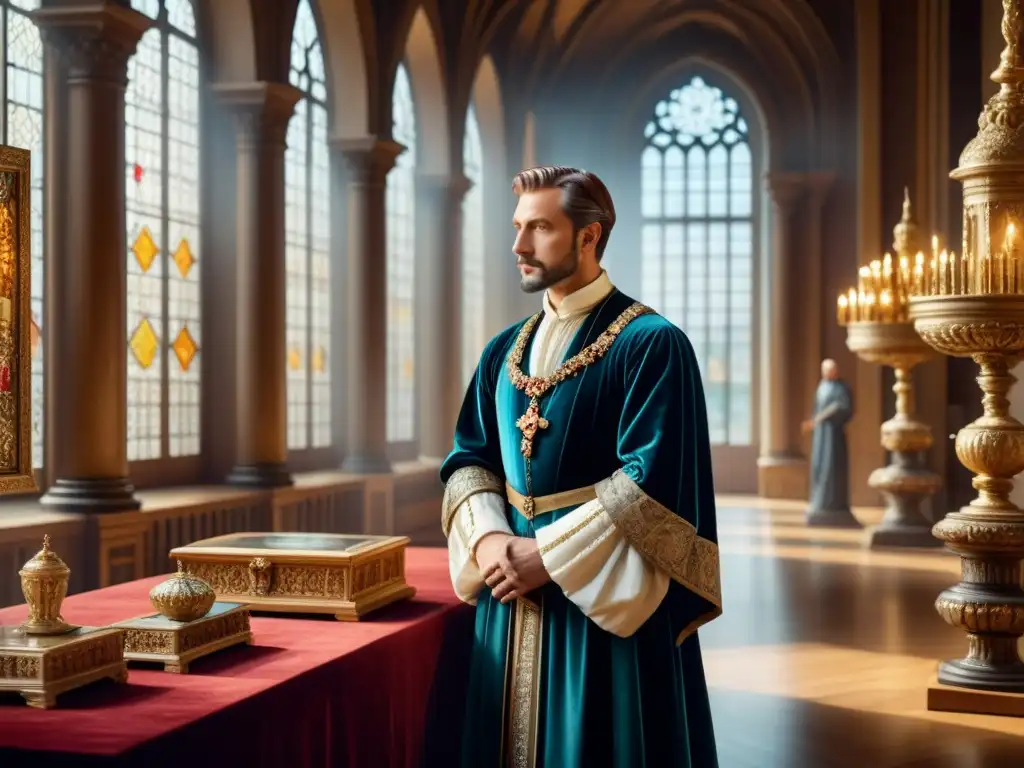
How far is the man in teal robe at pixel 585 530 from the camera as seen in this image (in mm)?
2980

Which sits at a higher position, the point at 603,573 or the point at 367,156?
the point at 367,156

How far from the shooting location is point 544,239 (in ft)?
10.4

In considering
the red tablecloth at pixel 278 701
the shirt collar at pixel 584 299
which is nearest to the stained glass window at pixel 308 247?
the red tablecloth at pixel 278 701

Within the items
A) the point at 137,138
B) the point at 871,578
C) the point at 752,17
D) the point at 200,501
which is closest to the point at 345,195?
the point at 137,138

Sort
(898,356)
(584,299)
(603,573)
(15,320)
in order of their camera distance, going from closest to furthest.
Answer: (15,320) < (603,573) < (584,299) < (898,356)

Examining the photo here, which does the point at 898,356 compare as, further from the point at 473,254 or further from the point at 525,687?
the point at 525,687

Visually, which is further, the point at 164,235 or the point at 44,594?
the point at 164,235

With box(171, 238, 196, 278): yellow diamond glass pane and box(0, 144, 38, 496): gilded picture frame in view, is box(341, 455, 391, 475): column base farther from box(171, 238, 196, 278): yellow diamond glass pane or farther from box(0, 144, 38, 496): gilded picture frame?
box(0, 144, 38, 496): gilded picture frame

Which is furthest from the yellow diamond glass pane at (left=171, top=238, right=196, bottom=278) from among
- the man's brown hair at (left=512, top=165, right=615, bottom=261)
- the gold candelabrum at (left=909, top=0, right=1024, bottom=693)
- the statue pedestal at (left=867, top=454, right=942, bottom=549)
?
the man's brown hair at (left=512, top=165, right=615, bottom=261)

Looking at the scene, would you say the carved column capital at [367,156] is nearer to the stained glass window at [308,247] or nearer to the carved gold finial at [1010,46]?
the stained glass window at [308,247]

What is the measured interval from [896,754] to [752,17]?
634 inches

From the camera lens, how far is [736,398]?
839 inches

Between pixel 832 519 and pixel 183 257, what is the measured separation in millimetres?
8566

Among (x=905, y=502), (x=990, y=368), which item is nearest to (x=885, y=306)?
(x=905, y=502)
